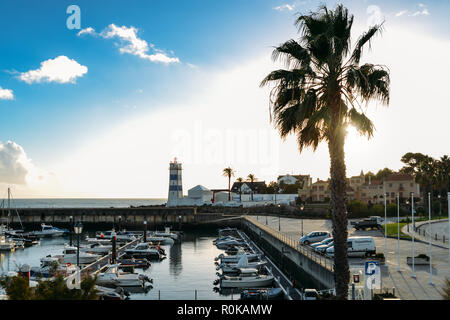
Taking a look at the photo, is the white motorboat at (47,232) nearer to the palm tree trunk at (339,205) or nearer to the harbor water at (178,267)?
the harbor water at (178,267)

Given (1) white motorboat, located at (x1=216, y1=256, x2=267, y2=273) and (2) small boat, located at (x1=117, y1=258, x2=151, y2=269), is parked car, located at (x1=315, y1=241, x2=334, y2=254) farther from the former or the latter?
(2) small boat, located at (x1=117, y1=258, x2=151, y2=269)

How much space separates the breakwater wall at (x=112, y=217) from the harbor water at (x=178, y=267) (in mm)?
24901

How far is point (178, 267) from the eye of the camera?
4725 cm

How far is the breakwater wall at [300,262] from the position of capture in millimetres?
26820

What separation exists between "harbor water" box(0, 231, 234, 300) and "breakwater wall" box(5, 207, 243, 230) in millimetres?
24901

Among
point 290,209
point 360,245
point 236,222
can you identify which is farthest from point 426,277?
point 290,209

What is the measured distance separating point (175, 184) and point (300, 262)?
91763 mm

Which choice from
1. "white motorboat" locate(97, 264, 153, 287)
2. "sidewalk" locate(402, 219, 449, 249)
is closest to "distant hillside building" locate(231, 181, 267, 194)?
"sidewalk" locate(402, 219, 449, 249)

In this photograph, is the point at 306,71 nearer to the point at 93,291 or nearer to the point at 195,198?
the point at 93,291

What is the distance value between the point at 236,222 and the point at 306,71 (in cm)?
8446

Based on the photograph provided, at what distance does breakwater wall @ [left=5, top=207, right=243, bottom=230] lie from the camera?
341ft

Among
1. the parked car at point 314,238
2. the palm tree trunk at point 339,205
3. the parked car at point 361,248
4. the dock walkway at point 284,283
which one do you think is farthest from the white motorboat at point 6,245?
the palm tree trunk at point 339,205

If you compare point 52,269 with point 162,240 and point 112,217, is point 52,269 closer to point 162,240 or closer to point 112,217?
point 162,240

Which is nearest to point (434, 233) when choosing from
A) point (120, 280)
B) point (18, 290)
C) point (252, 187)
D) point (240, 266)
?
point (240, 266)
